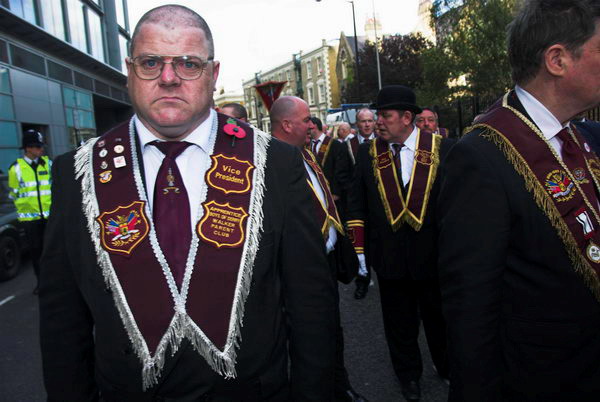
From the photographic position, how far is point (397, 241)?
11.5 ft

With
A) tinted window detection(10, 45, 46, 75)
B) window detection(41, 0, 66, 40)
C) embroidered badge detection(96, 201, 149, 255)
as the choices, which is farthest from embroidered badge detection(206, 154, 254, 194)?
window detection(41, 0, 66, 40)

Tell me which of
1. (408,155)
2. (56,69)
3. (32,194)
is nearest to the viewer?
(408,155)

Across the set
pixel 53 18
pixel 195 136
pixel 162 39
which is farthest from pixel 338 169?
pixel 53 18

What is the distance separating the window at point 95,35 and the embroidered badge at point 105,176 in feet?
78.5

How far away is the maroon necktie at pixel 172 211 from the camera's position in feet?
5.32

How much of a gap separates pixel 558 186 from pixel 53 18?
67.9 ft

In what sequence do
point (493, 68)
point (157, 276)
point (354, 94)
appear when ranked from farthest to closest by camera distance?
point (354, 94) → point (493, 68) → point (157, 276)

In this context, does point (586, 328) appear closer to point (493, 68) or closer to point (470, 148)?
point (470, 148)

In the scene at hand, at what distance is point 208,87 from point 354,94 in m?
41.8

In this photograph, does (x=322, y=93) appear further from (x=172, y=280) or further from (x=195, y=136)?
(x=172, y=280)

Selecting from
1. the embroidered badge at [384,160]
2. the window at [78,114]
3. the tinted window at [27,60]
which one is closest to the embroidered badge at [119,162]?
the embroidered badge at [384,160]

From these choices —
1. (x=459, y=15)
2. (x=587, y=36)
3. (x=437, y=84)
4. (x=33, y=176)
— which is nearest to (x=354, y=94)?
(x=437, y=84)

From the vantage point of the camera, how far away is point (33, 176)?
648cm

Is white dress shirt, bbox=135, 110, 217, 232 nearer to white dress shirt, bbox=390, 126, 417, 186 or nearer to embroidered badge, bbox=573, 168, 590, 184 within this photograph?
embroidered badge, bbox=573, 168, 590, 184
